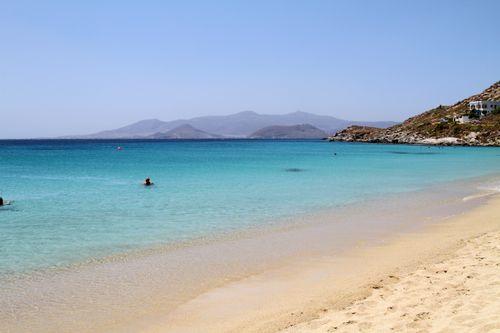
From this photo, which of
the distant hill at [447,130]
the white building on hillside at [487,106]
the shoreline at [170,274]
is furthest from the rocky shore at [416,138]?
the shoreline at [170,274]

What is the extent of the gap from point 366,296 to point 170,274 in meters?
4.85

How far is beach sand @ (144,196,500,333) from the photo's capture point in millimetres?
7371

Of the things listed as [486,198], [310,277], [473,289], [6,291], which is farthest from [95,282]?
[486,198]

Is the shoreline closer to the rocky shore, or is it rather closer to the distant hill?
the rocky shore

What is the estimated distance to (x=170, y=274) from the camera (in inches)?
446

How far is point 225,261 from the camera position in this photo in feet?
40.9

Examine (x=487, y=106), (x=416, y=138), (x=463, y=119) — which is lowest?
(x=416, y=138)

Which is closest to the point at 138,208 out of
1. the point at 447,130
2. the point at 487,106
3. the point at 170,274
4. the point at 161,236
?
the point at 161,236

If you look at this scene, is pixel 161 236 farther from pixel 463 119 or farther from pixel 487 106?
pixel 487 106

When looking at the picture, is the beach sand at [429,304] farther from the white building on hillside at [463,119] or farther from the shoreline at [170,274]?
the white building on hillside at [463,119]

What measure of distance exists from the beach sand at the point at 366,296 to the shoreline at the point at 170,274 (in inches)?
15.8

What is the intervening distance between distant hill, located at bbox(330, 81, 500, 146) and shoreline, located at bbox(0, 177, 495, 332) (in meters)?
113

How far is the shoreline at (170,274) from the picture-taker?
8.62 meters

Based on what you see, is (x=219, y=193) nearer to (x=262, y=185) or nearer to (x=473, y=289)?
(x=262, y=185)
